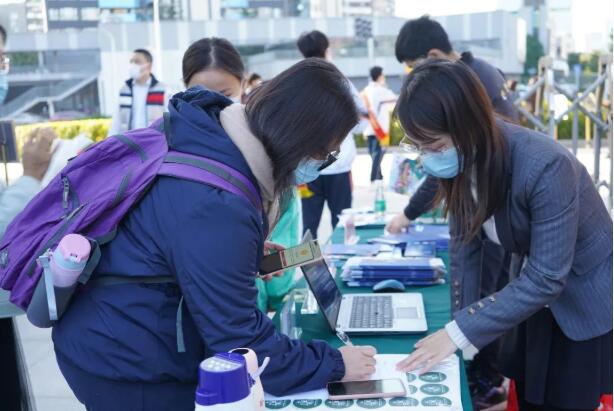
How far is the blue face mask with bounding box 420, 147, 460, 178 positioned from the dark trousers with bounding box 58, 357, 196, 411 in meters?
0.66

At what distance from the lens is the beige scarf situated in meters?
1.03

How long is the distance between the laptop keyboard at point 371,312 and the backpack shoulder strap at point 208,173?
655 mm

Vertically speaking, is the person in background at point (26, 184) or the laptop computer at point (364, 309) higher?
the person in background at point (26, 184)

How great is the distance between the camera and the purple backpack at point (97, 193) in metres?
1.01

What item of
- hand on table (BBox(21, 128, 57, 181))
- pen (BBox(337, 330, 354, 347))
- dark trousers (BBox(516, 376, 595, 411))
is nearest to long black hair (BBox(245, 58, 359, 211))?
pen (BBox(337, 330, 354, 347))

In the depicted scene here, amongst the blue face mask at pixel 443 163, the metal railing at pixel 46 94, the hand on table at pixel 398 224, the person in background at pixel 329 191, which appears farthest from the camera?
the metal railing at pixel 46 94

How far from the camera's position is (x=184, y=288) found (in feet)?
3.26

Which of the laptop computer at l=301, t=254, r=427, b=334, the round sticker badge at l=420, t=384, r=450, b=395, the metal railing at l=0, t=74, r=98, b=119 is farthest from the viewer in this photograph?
the metal railing at l=0, t=74, r=98, b=119

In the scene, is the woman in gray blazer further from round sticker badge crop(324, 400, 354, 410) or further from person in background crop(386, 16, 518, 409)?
person in background crop(386, 16, 518, 409)

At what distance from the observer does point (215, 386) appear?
81 centimetres

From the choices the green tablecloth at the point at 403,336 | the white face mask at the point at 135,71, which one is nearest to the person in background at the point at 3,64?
the green tablecloth at the point at 403,336

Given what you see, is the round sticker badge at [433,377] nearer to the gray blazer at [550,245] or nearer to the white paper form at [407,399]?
the white paper form at [407,399]

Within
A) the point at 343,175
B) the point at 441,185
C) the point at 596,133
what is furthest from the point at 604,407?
the point at 596,133

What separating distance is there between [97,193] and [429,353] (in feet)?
2.21
